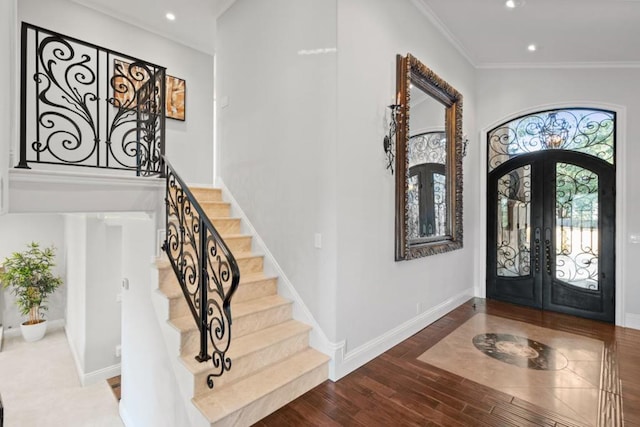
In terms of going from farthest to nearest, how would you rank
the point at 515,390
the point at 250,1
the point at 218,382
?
the point at 250,1, the point at 515,390, the point at 218,382

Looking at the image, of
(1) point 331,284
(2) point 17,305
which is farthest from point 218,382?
(2) point 17,305

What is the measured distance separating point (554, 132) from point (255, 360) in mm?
4998

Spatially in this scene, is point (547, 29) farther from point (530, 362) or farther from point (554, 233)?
point (530, 362)

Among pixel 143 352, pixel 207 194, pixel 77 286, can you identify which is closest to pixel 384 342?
pixel 143 352

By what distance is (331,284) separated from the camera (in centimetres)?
279

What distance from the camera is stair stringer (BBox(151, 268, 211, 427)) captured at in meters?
2.13

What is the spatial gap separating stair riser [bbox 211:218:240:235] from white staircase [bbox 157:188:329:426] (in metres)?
0.49

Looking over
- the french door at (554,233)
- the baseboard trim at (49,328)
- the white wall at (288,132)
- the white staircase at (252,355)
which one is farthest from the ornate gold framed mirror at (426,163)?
the baseboard trim at (49,328)

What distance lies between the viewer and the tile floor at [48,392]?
11.6 feet

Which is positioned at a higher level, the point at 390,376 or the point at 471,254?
the point at 471,254

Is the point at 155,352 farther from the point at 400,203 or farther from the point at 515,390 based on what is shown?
the point at 515,390

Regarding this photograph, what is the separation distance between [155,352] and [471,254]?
4.57 meters

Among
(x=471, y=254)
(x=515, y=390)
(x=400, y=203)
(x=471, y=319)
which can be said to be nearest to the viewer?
(x=515, y=390)

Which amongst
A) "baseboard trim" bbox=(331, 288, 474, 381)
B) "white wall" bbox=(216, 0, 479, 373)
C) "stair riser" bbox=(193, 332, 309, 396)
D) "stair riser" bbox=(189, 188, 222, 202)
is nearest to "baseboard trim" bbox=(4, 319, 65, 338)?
"stair riser" bbox=(189, 188, 222, 202)
